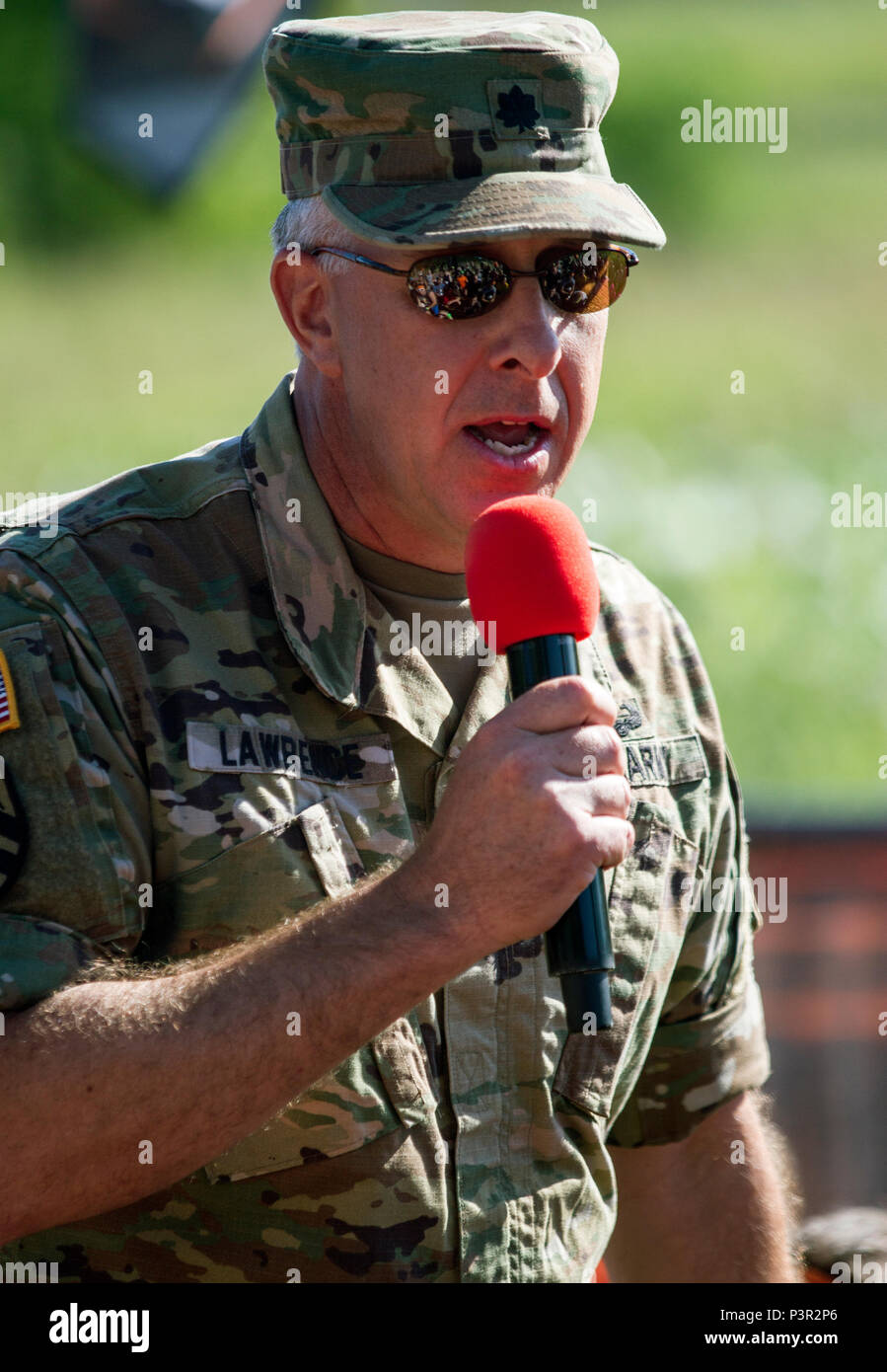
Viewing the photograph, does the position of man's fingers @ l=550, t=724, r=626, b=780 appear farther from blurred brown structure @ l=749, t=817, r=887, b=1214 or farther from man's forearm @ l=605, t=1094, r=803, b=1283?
blurred brown structure @ l=749, t=817, r=887, b=1214

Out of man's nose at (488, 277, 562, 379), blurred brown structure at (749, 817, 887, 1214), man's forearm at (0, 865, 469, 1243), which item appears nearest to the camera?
man's forearm at (0, 865, 469, 1243)

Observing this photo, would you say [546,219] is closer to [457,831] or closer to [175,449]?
[457,831]

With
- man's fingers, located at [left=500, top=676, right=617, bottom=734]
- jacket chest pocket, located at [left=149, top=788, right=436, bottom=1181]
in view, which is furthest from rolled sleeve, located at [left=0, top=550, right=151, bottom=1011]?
man's fingers, located at [left=500, top=676, right=617, bottom=734]

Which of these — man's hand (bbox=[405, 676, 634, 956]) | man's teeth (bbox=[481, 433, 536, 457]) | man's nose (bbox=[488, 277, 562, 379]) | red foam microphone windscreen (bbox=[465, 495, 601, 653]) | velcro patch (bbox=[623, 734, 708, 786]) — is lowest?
man's hand (bbox=[405, 676, 634, 956])

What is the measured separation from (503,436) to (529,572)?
0.48 m

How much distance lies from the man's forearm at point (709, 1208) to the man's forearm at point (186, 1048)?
44.7 inches

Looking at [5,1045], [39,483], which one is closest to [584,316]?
[5,1045]

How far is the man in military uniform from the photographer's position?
215 cm

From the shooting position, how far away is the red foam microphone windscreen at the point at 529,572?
7.10 ft

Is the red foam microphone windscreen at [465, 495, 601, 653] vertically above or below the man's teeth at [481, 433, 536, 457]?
below

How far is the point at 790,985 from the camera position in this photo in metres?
5.84

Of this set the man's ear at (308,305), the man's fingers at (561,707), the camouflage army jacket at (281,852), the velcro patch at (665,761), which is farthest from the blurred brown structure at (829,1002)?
the man's fingers at (561,707)

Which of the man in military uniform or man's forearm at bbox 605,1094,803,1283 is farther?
man's forearm at bbox 605,1094,803,1283

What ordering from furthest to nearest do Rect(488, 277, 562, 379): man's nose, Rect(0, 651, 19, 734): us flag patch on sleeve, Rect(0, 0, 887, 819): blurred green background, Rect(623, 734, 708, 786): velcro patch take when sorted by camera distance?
1. Rect(0, 0, 887, 819): blurred green background
2. Rect(623, 734, 708, 786): velcro patch
3. Rect(488, 277, 562, 379): man's nose
4. Rect(0, 651, 19, 734): us flag patch on sleeve
